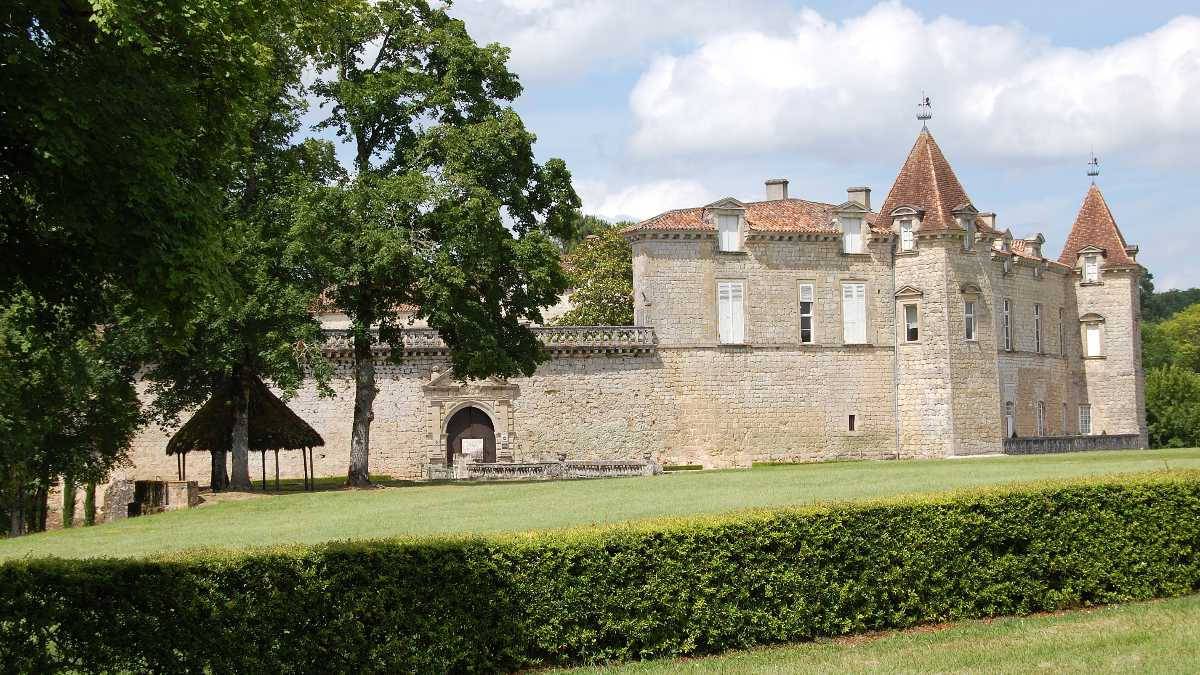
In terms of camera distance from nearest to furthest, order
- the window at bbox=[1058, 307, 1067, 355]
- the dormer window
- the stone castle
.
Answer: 1. the stone castle
2. the window at bbox=[1058, 307, 1067, 355]
3. the dormer window

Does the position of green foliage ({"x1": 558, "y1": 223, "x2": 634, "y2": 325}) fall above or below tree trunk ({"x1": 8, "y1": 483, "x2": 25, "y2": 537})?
above

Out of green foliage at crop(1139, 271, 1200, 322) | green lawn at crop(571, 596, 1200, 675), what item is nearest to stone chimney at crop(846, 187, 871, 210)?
green lawn at crop(571, 596, 1200, 675)

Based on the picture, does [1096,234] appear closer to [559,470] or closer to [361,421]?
[559,470]

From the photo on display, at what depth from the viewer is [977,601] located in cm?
1394

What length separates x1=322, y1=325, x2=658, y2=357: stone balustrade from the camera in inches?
1730

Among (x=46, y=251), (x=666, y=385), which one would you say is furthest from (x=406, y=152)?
(x=46, y=251)

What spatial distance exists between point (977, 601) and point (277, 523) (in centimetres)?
A: 1469

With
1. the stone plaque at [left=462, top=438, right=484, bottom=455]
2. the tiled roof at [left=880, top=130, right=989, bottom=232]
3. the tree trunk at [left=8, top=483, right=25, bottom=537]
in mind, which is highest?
the tiled roof at [left=880, top=130, right=989, bottom=232]

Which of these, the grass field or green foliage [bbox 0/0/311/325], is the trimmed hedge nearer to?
green foliage [bbox 0/0/311/325]

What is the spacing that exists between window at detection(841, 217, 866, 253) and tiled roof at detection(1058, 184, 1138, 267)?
46.3 ft

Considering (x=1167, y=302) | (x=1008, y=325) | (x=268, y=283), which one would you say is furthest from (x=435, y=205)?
(x=1167, y=302)

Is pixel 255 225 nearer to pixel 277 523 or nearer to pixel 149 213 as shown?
pixel 277 523

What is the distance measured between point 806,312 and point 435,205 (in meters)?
20.0

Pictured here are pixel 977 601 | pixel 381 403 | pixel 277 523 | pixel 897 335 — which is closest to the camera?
pixel 977 601
